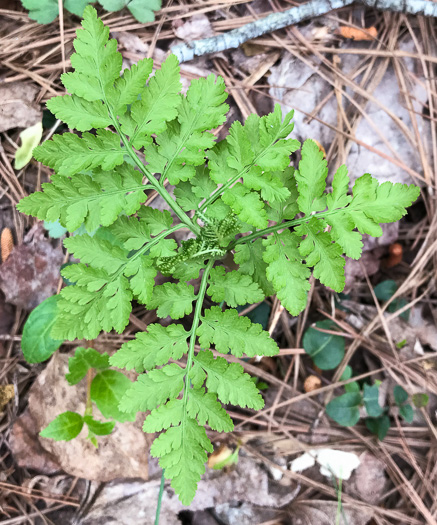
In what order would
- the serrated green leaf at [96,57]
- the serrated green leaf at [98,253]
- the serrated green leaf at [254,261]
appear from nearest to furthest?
1. the serrated green leaf at [96,57]
2. the serrated green leaf at [98,253]
3. the serrated green leaf at [254,261]

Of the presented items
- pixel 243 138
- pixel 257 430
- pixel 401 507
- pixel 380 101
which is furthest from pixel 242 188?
pixel 401 507

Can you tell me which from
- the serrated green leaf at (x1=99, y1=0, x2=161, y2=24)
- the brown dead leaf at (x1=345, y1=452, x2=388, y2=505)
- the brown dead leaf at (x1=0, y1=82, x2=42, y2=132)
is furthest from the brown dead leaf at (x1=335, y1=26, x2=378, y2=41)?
the brown dead leaf at (x1=345, y1=452, x2=388, y2=505)

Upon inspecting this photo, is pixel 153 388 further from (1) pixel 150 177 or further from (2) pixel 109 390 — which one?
(1) pixel 150 177

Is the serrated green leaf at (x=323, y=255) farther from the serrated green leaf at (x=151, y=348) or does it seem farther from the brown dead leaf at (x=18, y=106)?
the brown dead leaf at (x=18, y=106)

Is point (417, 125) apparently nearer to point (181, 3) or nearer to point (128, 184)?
point (181, 3)

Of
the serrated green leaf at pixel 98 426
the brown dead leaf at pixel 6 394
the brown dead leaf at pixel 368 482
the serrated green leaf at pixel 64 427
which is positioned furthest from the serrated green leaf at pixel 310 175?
the brown dead leaf at pixel 6 394

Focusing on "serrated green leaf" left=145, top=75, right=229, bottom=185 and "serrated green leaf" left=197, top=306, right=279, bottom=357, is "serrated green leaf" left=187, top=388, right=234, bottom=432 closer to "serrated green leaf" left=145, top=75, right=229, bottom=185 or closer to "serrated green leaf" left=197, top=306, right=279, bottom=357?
"serrated green leaf" left=197, top=306, right=279, bottom=357

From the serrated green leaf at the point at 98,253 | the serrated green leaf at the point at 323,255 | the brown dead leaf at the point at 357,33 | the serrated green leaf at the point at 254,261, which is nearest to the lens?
the serrated green leaf at the point at 323,255

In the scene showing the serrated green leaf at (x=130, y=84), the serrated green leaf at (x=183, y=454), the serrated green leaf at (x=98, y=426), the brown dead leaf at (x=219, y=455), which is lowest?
the brown dead leaf at (x=219, y=455)

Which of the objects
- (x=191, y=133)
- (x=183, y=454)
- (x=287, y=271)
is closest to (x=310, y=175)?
(x=287, y=271)
